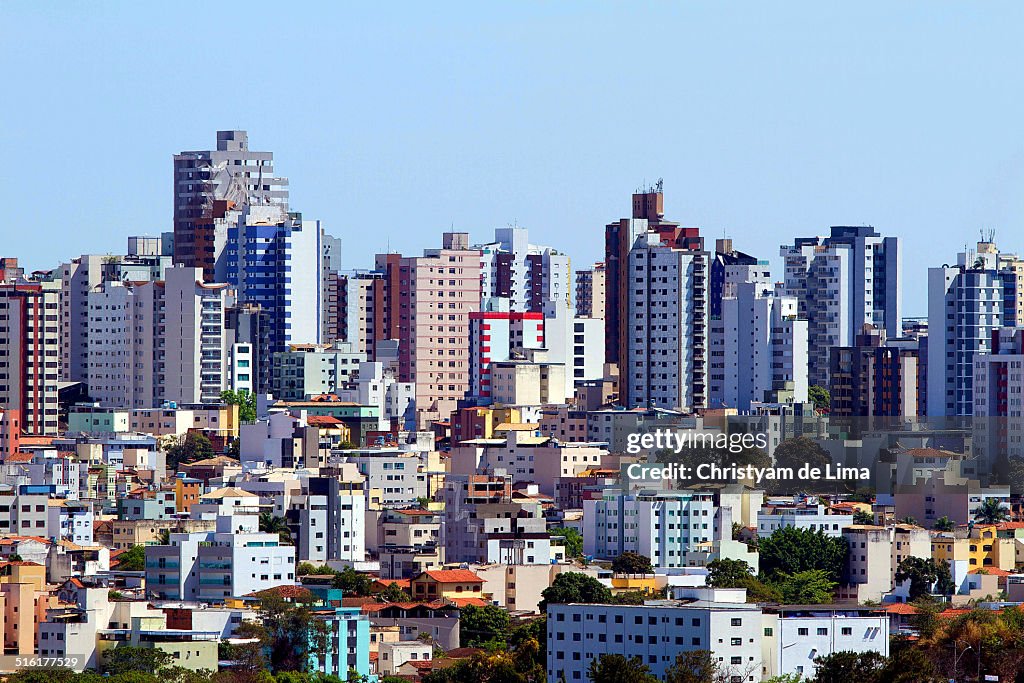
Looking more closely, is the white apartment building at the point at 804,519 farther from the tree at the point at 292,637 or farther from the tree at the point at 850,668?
the tree at the point at 850,668

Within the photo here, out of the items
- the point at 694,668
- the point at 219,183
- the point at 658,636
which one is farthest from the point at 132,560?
the point at 219,183

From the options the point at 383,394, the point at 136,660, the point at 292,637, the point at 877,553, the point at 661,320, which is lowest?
the point at 136,660

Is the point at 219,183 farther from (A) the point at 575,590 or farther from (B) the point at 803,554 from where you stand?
(A) the point at 575,590

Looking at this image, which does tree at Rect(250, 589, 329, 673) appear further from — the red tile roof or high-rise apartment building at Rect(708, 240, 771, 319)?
high-rise apartment building at Rect(708, 240, 771, 319)

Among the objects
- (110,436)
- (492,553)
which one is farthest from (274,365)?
(492,553)

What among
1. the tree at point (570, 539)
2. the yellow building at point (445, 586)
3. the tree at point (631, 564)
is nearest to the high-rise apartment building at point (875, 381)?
the tree at point (570, 539)

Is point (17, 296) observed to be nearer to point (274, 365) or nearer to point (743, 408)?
point (274, 365)
